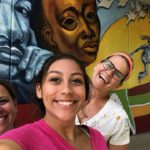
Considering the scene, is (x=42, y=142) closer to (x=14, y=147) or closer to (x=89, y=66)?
(x=14, y=147)

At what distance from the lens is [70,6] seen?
19.8ft

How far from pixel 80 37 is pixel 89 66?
59cm

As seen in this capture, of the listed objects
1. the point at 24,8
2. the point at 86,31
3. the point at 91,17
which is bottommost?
the point at 86,31

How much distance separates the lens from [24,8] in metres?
5.39

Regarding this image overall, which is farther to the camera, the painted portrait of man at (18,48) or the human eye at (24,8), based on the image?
the human eye at (24,8)

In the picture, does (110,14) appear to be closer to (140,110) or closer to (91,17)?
(91,17)

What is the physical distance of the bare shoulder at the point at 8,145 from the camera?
1.31 m

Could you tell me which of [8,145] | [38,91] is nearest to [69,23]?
[38,91]

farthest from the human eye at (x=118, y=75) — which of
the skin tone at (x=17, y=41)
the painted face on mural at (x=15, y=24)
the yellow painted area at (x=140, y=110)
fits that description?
the yellow painted area at (x=140, y=110)

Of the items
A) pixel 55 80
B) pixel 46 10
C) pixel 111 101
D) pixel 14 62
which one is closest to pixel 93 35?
pixel 46 10

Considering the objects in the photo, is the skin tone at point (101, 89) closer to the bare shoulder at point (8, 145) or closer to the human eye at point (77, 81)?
the human eye at point (77, 81)

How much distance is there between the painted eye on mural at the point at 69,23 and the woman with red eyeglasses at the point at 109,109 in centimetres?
366

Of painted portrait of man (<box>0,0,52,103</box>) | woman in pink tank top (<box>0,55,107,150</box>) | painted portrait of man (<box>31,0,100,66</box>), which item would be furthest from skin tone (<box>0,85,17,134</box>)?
painted portrait of man (<box>31,0,100,66</box>)

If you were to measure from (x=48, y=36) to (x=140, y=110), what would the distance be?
3.07 m
